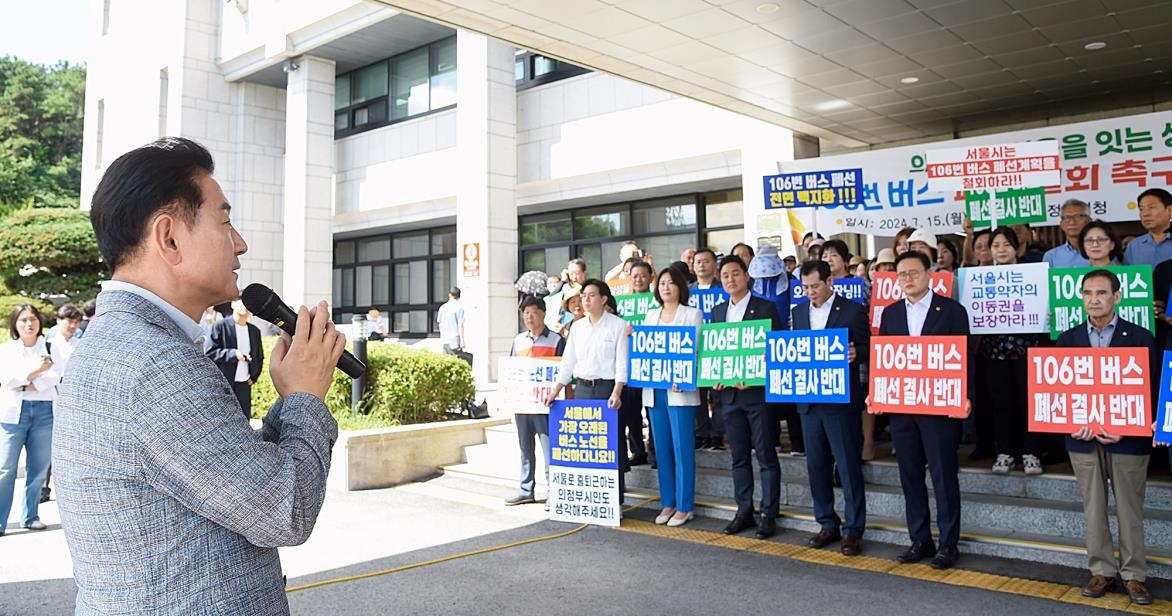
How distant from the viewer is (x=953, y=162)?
25.8ft

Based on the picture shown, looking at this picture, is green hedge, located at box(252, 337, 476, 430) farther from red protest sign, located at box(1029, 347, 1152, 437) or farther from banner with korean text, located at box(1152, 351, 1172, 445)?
banner with korean text, located at box(1152, 351, 1172, 445)

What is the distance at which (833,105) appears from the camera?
1147 centimetres

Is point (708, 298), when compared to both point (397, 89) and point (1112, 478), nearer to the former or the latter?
point (1112, 478)

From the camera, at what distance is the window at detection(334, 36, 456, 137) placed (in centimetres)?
1953

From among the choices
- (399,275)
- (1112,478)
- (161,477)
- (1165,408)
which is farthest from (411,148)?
(161,477)

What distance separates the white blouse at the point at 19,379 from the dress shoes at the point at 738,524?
6.32 m

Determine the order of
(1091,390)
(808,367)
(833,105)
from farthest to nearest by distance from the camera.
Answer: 1. (833,105)
2. (808,367)
3. (1091,390)

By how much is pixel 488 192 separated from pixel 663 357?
9778 mm

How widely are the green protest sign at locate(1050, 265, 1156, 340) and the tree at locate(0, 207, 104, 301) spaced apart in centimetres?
2114

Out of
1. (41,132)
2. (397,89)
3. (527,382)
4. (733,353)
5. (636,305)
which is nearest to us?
(733,353)

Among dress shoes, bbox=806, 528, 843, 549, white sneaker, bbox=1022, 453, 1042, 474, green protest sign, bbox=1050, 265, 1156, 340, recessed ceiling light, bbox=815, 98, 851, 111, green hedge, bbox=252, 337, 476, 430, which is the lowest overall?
dress shoes, bbox=806, 528, 843, 549

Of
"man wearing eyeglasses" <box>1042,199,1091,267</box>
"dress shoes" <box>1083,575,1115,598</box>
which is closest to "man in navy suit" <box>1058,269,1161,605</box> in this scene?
"dress shoes" <box>1083,575,1115,598</box>

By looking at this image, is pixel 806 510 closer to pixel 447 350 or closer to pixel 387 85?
pixel 447 350

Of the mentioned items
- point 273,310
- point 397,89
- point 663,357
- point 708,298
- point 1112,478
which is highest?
point 397,89
